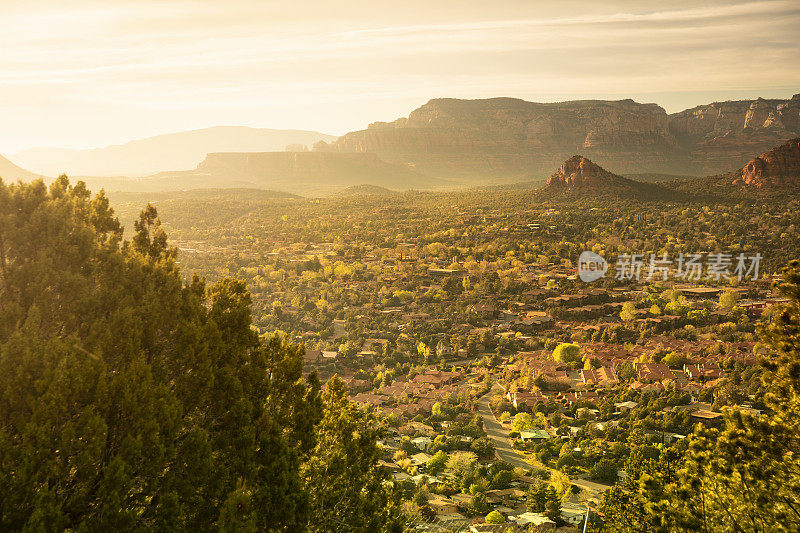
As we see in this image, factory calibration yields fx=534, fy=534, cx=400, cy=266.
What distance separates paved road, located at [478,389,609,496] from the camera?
78.2ft

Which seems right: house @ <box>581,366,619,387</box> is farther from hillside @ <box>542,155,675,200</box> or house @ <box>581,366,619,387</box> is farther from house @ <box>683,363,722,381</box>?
hillside @ <box>542,155,675,200</box>

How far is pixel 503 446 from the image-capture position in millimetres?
29219

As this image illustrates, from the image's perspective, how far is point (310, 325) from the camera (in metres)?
51.1

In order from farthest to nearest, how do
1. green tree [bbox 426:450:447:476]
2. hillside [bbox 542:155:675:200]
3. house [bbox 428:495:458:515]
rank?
hillside [bbox 542:155:675:200]
green tree [bbox 426:450:447:476]
house [bbox 428:495:458:515]

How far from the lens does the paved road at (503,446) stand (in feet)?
78.2

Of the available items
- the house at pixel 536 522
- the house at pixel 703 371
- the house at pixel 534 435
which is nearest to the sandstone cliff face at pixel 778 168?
the house at pixel 703 371

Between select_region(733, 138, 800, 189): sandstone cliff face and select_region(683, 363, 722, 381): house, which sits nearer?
select_region(683, 363, 722, 381): house

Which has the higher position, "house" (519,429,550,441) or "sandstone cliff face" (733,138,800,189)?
"sandstone cliff face" (733,138,800,189)

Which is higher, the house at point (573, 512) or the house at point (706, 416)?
the house at point (706, 416)

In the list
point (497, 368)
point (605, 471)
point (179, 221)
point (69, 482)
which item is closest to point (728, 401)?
point (605, 471)

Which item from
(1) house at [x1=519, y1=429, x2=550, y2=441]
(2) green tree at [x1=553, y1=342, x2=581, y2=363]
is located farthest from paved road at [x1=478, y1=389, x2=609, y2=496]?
(2) green tree at [x1=553, y1=342, x2=581, y2=363]

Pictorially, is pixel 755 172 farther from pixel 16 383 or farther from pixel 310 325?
pixel 16 383

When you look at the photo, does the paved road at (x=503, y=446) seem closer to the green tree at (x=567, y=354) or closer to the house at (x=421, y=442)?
the house at (x=421, y=442)

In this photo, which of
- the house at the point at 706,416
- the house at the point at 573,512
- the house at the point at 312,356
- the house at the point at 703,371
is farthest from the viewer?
the house at the point at 312,356
